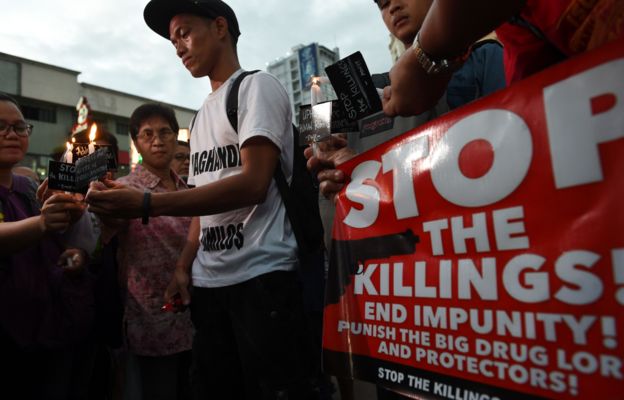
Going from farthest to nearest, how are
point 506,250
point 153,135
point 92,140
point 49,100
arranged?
point 49,100
point 153,135
point 92,140
point 506,250

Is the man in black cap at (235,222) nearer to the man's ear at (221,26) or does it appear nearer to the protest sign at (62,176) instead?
the man's ear at (221,26)

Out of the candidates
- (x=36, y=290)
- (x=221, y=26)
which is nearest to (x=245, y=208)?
(x=221, y=26)

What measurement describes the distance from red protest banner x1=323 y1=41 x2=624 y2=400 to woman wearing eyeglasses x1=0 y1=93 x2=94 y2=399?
64.9 inches

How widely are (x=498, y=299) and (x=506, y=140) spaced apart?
0.35 m

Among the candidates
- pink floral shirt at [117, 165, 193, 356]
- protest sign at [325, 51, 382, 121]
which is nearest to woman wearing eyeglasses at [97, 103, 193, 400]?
pink floral shirt at [117, 165, 193, 356]

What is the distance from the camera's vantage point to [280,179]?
1819 millimetres

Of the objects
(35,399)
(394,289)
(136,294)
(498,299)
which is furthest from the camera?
(136,294)

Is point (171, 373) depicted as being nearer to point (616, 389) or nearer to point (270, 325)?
point (270, 325)

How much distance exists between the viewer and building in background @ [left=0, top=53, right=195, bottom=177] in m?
21.5

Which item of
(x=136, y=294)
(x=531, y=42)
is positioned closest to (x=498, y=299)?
(x=531, y=42)

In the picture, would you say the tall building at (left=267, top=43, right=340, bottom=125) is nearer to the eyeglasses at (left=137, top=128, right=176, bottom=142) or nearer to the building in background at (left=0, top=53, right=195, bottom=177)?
the eyeglasses at (left=137, top=128, right=176, bottom=142)

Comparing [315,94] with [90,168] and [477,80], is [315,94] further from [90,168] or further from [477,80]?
[90,168]

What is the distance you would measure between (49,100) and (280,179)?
26.6 metres

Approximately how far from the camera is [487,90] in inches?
65.6
